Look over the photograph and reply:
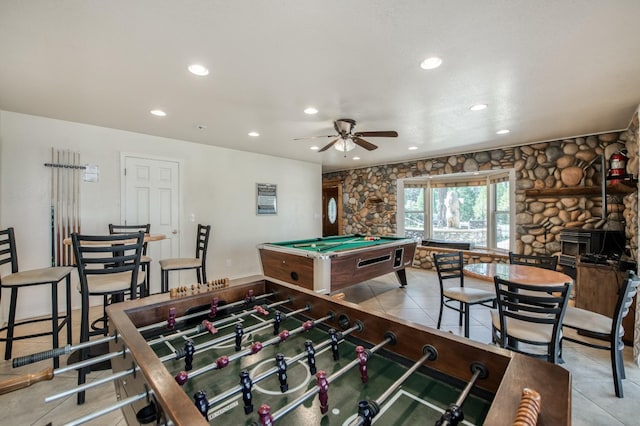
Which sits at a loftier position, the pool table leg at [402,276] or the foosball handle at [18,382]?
the foosball handle at [18,382]

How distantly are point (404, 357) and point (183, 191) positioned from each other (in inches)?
168

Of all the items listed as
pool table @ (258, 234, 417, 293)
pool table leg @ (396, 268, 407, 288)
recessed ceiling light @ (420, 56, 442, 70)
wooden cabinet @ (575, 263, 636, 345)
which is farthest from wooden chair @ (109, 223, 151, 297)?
wooden cabinet @ (575, 263, 636, 345)

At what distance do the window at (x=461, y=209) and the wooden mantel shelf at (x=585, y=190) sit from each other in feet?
1.63

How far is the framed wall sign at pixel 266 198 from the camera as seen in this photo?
17.7ft

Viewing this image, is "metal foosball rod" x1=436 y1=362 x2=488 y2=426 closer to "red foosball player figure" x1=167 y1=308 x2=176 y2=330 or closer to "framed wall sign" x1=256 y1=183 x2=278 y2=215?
"red foosball player figure" x1=167 y1=308 x2=176 y2=330

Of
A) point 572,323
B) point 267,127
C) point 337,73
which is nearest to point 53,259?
point 267,127

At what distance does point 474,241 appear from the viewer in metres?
5.62

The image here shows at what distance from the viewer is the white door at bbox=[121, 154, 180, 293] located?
388 cm

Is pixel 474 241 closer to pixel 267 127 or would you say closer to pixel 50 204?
pixel 267 127

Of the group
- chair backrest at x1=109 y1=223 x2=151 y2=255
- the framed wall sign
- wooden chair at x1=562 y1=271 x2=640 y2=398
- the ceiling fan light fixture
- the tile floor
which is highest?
the ceiling fan light fixture

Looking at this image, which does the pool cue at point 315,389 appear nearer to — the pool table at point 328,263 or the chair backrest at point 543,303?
the chair backrest at point 543,303

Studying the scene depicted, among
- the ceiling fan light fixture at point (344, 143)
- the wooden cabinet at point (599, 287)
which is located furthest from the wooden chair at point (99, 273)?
the wooden cabinet at point (599, 287)

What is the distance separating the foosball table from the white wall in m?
3.11

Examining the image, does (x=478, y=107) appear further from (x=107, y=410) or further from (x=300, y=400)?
(x=107, y=410)
